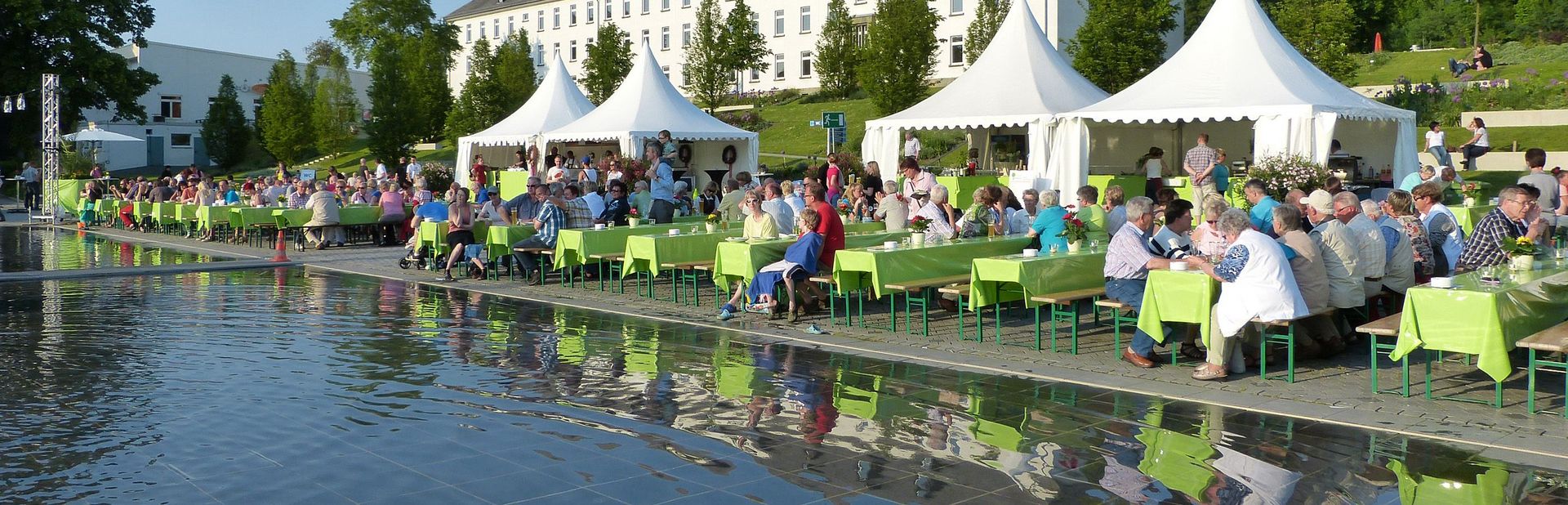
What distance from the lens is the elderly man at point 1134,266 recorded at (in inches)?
372

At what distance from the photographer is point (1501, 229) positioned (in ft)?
32.5

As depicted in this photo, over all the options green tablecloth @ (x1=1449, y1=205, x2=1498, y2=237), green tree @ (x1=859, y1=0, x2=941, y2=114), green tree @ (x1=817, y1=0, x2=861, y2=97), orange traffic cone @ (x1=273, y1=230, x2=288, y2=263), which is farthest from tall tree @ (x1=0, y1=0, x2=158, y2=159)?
green tablecloth @ (x1=1449, y1=205, x2=1498, y2=237)

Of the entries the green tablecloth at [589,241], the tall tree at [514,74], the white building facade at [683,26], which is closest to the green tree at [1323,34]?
the white building facade at [683,26]

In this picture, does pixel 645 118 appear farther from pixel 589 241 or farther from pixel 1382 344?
pixel 1382 344

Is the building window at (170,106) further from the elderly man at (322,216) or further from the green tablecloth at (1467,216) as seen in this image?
the green tablecloth at (1467,216)

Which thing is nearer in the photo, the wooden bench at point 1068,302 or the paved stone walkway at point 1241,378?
the paved stone walkway at point 1241,378

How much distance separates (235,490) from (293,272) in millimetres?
13059

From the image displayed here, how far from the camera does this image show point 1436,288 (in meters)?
7.75

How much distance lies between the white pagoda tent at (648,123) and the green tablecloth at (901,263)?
47.1 feet

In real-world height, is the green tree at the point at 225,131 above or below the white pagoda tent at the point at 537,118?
above

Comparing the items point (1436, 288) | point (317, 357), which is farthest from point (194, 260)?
point (1436, 288)

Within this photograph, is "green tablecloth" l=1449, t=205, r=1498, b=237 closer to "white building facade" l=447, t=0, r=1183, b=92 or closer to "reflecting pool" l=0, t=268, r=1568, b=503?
"reflecting pool" l=0, t=268, r=1568, b=503

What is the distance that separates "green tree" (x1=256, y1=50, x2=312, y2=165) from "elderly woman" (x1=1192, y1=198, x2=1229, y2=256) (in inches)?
Answer: 2302

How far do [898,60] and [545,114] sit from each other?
1846 centimetres
